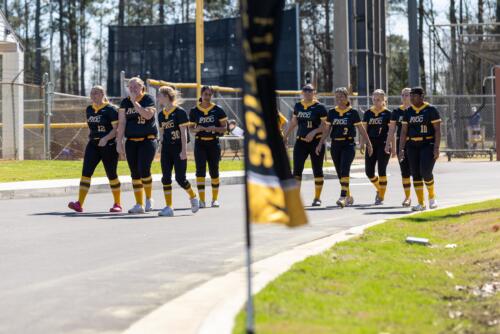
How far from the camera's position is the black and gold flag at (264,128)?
5848 mm

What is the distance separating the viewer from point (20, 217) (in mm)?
15320

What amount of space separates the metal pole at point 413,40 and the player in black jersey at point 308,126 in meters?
15.2

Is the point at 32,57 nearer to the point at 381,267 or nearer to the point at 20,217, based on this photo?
the point at 20,217

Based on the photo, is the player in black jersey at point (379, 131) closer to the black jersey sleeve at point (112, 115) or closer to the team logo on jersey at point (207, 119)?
the team logo on jersey at point (207, 119)

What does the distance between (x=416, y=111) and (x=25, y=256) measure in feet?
23.2

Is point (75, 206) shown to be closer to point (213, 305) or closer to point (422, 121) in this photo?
point (422, 121)

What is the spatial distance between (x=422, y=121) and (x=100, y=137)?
4685 mm

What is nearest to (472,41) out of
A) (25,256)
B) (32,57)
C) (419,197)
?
(419,197)

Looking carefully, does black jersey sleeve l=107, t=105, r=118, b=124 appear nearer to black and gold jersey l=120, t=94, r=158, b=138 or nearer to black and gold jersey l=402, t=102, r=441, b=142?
black and gold jersey l=120, t=94, r=158, b=138

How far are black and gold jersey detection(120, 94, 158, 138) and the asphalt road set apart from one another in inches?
47.1

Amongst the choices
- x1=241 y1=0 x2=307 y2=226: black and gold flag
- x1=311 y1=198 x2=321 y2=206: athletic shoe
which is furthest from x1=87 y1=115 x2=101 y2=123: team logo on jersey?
x1=241 y1=0 x2=307 y2=226: black and gold flag

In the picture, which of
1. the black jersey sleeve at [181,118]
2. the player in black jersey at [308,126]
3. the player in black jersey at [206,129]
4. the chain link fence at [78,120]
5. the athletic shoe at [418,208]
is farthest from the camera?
the chain link fence at [78,120]

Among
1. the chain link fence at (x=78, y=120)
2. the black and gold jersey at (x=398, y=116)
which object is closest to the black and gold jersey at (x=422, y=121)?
the black and gold jersey at (x=398, y=116)

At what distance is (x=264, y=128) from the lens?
19.4 feet
